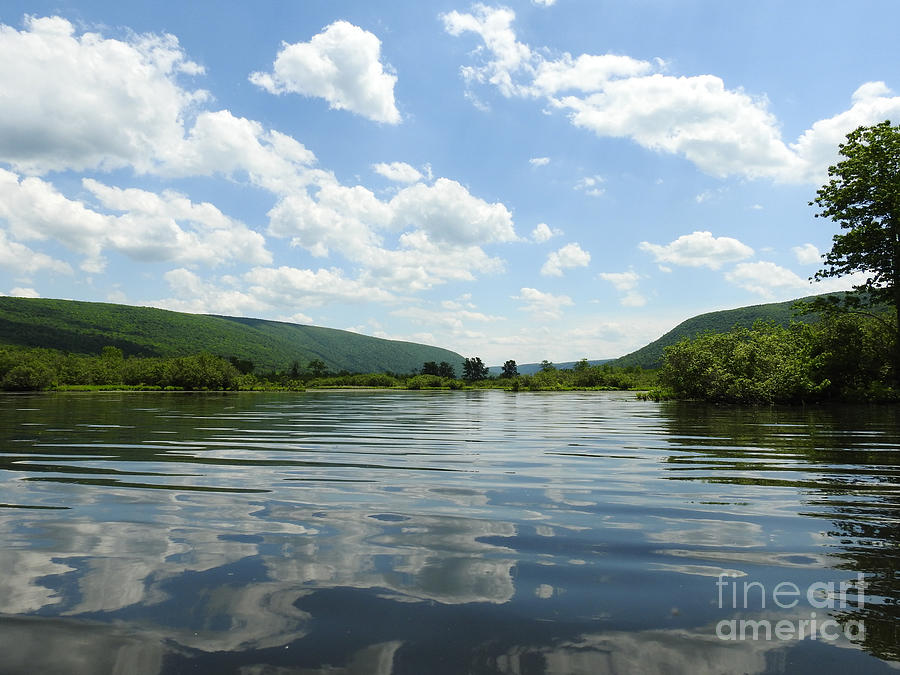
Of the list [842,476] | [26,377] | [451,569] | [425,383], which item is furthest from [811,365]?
[425,383]

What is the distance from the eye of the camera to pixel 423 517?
24.3 ft

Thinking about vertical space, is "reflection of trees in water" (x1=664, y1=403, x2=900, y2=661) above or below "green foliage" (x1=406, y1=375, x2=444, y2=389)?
above

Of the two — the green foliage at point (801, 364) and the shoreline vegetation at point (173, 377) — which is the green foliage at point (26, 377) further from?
the green foliage at point (801, 364)

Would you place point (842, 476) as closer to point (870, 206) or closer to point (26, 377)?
point (870, 206)

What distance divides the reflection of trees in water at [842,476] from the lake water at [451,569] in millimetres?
50

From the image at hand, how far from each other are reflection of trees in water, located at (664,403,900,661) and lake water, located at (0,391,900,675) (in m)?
0.05

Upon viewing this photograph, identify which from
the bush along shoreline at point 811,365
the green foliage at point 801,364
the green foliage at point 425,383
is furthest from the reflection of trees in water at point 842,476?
the green foliage at point 425,383

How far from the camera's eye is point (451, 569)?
524 centimetres

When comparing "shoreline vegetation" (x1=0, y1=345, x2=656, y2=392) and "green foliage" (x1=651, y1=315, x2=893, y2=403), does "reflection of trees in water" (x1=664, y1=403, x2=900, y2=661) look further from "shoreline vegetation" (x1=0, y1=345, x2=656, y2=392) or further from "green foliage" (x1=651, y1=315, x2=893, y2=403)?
"shoreline vegetation" (x1=0, y1=345, x2=656, y2=392)

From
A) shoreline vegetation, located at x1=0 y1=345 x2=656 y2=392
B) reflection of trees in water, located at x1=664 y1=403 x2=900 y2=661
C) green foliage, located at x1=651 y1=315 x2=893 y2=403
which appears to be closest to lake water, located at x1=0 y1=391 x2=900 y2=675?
reflection of trees in water, located at x1=664 y1=403 x2=900 y2=661

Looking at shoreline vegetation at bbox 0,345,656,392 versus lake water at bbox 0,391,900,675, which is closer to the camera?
lake water at bbox 0,391,900,675

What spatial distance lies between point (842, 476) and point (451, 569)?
29.7ft

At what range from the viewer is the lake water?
357 cm

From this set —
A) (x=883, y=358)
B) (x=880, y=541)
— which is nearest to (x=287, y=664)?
(x=880, y=541)
